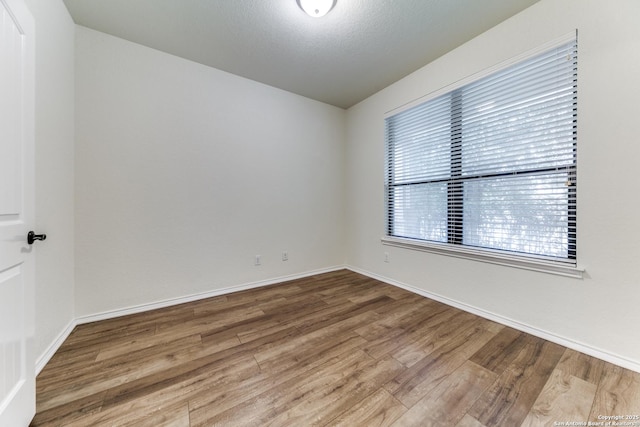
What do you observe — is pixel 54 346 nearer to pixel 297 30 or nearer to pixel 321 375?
pixel 321 375

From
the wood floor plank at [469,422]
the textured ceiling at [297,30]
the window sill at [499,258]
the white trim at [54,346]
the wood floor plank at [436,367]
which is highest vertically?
the textured ceiling at [297,30]

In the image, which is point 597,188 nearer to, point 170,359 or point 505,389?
point 505,389

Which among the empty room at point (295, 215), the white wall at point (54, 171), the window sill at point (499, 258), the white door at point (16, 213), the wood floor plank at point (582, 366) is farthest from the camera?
the window sill at point (499, 258)

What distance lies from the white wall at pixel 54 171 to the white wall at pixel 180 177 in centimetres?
12

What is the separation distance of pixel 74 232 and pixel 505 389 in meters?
3.39

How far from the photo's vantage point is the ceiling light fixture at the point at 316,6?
176cm

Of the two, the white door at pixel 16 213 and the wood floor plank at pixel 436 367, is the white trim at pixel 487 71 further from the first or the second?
the white door at pixel 16 213

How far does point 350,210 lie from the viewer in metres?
3.73

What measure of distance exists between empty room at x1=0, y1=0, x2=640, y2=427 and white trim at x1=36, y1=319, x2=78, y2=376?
2 cm

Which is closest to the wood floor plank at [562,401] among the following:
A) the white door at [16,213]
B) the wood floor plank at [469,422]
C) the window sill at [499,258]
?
the wood floor plank at [469,422]

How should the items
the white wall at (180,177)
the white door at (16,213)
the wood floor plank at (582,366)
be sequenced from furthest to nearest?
the white wall at (180,177), the wood floor plank at (582,366), the white door at (16,213)

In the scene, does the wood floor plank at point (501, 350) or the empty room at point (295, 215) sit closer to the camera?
the empty room at point (295, 215)

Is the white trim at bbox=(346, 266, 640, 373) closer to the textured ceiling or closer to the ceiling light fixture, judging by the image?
the textured ceiling

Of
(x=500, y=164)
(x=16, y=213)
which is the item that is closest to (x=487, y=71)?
(x=500, y=164)
